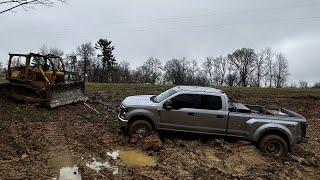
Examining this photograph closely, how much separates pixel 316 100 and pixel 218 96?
1648cm

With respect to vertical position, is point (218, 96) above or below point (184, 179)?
above

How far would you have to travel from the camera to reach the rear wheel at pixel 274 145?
14406 millimetres

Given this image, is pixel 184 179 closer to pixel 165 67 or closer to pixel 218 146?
pixel 218 146

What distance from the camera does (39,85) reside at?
67.3 ft

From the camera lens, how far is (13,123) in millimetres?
16016

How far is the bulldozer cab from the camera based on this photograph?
2062 cm

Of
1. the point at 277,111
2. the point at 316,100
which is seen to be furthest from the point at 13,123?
the point at 316,100

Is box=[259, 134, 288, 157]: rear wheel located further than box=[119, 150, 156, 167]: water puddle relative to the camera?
Yes

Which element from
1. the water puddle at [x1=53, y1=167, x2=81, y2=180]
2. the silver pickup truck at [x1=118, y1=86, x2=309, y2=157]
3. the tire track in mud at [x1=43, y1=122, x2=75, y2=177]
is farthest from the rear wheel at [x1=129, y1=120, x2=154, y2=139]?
the water puddle at [x1=53, y1=167, x2=81, y2=180]

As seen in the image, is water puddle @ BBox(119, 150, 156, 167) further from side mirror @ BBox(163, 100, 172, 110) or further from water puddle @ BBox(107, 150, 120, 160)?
side mirror @ BBox(163, 100, 172, 110)

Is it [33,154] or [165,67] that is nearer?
[33,154]

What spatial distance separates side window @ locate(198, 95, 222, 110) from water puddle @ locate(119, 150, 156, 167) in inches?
109

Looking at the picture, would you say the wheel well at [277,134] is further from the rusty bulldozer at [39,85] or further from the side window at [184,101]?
the rusty bulldozer at [39,85]

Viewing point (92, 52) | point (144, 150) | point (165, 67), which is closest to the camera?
point (144, 150)
